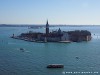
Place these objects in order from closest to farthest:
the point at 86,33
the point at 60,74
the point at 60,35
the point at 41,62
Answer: the point at 60,74, the point at 41,62, the point at 60,35, the point at 86,33

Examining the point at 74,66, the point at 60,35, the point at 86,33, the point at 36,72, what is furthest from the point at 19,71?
the point at 86,33

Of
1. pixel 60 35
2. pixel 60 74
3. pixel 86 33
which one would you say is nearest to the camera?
pixel 60 74

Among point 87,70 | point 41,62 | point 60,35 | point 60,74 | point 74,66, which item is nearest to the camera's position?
point 60,74

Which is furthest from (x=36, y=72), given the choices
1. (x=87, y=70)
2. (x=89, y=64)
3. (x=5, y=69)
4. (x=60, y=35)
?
(x=60, y=35)

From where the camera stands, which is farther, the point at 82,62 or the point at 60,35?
the point at 60,35

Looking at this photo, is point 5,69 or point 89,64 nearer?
point 5,69

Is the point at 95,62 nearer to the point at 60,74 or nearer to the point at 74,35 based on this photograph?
the point at 60,74

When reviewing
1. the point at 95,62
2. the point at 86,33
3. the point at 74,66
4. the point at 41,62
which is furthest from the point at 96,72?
the point at 86,33

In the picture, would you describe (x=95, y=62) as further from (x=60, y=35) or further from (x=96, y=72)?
(x=60, y=35)

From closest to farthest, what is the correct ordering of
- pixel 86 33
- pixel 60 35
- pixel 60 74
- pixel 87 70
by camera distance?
pixel 60 74 < pixel 87 70 < pixel 60 35 < pixel 86 33
